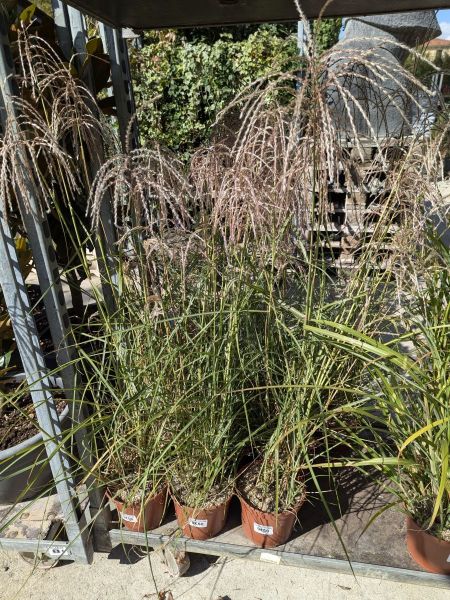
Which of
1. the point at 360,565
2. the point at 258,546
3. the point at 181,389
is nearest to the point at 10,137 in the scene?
the point at 181,389

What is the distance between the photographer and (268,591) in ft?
5.09

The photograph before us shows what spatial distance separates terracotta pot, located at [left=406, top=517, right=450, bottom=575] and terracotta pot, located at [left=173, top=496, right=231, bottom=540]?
1.96ft

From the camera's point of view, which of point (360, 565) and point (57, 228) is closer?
point (360, 565)

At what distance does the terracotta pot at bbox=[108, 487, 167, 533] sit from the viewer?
1517 millimetres

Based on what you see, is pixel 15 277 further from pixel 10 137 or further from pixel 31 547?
pixel 31 547

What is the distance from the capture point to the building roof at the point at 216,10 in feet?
5.25

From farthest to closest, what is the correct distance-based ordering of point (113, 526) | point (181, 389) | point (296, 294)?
1. point (296, 294)
2. point (113, 526)
3. point (181, 389)

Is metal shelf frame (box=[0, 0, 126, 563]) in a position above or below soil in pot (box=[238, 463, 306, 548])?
above

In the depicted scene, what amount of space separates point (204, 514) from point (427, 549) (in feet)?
2.32

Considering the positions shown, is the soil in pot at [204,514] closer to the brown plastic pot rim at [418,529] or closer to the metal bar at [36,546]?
the metal bar at [36,546]

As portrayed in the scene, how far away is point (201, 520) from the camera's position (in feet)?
4.89

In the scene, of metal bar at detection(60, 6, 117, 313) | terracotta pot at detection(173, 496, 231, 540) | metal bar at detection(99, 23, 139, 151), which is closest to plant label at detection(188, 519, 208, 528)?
terracotta pot at detection(173, 496, 231, 540)

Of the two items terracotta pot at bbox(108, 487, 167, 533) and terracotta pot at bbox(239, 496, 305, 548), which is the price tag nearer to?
terracotta pot at bbox(108, 487, 167, 533)

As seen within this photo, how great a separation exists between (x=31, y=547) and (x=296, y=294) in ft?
4.57
